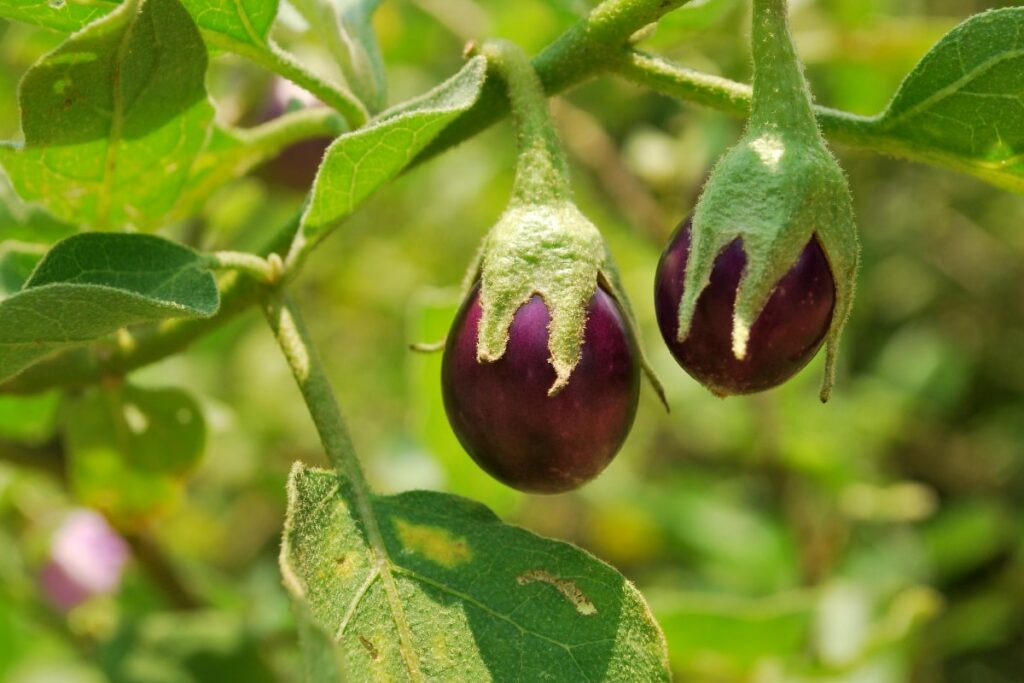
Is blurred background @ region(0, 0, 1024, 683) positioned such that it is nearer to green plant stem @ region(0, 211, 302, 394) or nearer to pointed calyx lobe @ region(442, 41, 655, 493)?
green plant stem @ region(0, 211, 302, 394)

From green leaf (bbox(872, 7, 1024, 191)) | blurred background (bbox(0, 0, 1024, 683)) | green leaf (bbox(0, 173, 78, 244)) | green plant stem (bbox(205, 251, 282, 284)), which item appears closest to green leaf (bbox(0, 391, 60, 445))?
blurred background (bbox(0, 0, 1024, 683))

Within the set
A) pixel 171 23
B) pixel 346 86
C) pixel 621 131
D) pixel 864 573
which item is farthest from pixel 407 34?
pixel 171 23

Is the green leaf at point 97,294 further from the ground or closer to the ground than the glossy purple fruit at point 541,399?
closer to the ground

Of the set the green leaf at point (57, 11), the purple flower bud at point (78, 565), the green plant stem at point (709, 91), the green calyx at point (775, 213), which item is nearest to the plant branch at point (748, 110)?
the green plant stem at point (709, 91)

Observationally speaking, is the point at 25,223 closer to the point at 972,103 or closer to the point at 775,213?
the point at 775,213

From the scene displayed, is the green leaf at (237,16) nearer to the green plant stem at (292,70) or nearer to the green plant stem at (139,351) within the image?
the green plant stem at (292,70)
